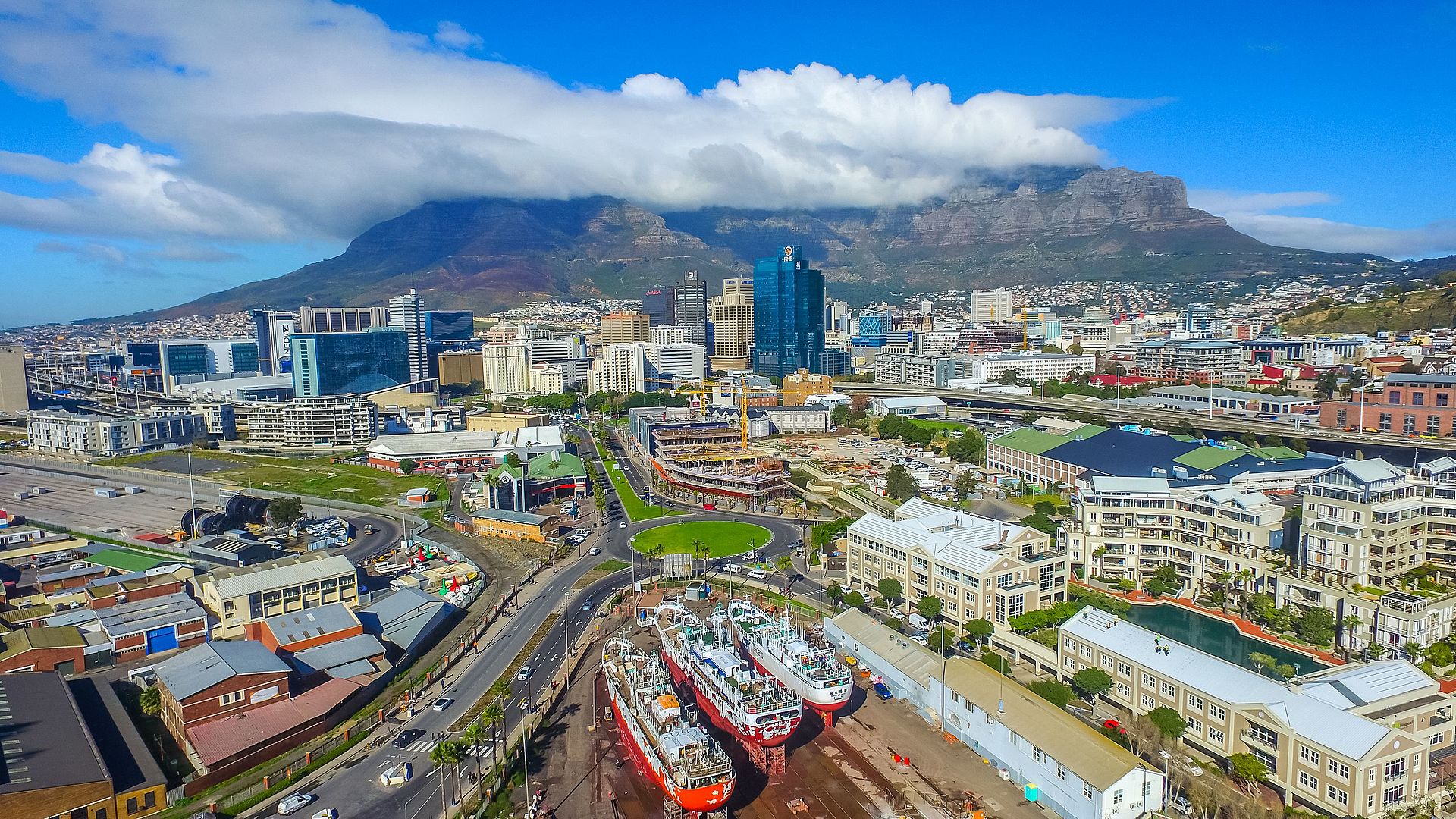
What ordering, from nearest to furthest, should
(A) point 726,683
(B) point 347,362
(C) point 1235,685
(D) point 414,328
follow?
(C) point 1235,685 < (A) point 726,683 < (B) point 347,362 < (D) point 414,328

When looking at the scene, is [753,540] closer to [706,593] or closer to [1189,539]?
[706,593]

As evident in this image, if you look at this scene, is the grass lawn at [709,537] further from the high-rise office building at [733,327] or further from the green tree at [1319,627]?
the high-rise office building at [733,327]

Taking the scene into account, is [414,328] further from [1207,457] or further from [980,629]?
[980,629]

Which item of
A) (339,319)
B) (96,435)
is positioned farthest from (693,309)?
(96,435)

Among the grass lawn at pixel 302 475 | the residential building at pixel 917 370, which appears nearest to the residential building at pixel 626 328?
the residential building at pixel 917 370

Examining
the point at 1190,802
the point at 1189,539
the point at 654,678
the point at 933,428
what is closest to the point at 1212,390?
the point at 933,428

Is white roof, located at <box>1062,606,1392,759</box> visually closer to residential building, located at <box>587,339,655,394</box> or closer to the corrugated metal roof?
the corrugated metal roof

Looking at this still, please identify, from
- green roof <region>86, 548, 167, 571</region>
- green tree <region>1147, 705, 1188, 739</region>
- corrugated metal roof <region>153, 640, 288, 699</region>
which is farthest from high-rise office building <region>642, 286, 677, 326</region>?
green tree <region>1147, 705, 1188, 739</region>

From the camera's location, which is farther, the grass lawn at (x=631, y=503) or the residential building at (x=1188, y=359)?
the residential building at (x=1188, y=359)
